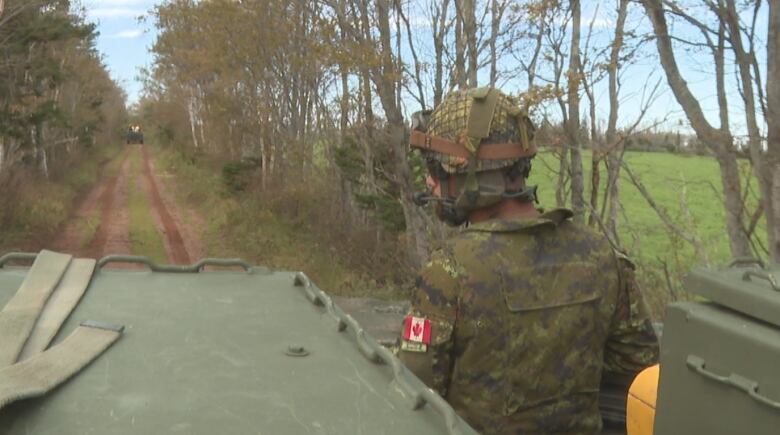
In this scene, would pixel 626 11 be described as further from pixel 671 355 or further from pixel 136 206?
pixel 136 206

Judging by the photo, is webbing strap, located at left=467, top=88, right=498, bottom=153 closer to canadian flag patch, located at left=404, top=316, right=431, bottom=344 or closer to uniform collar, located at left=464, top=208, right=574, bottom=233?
uniform collar, located at left=464, top=208, right=574, bottom=233

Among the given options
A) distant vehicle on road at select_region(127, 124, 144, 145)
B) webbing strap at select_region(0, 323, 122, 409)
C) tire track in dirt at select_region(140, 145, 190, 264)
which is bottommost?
tire track in dirt at select_region(140, 145, 190, 264)

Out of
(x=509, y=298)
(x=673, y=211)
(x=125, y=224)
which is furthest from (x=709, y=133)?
(x=125, y=224)

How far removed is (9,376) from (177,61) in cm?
3813

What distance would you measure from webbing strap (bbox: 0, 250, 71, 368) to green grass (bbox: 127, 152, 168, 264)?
10.3m

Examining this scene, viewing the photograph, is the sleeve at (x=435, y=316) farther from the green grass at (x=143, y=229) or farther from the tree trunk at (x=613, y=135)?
the green grass at (x=143, y=229)

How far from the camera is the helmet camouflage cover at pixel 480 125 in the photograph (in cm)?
253

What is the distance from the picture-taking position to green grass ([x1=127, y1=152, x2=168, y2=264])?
18.2m

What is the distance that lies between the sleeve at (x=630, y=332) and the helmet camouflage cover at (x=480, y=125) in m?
0.48

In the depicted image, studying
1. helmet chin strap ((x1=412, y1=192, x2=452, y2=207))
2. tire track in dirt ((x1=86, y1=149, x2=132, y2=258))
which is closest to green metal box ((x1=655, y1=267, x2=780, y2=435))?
helmet chin strap ((x1=412, y1=192, x2=452, y2=207))

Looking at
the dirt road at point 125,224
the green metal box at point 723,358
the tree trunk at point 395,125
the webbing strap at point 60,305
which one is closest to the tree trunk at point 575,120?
the tree trunk at point 395,125

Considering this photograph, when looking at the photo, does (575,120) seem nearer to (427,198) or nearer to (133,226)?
(427,198)

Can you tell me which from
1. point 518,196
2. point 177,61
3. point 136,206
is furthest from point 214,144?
point 518,196

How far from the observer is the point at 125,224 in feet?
73.2
